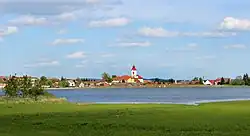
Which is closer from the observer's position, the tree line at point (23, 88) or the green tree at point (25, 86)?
the tree line at point (23, 88)

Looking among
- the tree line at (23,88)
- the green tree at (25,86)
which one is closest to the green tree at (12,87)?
the tree line at (23,88)

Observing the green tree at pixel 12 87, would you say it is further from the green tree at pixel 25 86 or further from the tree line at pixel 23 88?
the green tree at pixel 25 86

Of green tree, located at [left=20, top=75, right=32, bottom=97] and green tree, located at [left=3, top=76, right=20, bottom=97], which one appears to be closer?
green tree, located at [left=3, top=76, right=20, bottom=97]

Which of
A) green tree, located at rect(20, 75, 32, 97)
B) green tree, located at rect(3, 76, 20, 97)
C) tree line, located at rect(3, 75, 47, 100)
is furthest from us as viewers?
green tree, located at rect(20, 75, 32, 97)

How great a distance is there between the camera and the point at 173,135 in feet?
109

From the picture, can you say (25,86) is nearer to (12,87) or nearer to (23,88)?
(23,88)

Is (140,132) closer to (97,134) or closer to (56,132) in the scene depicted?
(97,134)

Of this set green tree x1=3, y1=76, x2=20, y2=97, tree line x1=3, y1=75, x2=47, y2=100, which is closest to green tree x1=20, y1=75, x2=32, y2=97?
tree line x1=3, y1=75, x2=47, y2=100

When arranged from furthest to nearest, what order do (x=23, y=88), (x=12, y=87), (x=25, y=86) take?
1. (x=23, y=88)
2. (x=25, y=86)
3. (x=12, y=87)

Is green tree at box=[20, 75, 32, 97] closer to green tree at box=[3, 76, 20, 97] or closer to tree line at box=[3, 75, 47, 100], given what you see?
tree line at box=[3, 75, 47, 100]

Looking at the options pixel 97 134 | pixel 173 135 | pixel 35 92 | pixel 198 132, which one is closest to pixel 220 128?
pixel 198 132

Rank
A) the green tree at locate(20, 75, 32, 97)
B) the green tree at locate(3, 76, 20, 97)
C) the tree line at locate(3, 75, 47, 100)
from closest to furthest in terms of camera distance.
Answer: the green tree at locate(3, 76, 20, 97), the tree line at locate(3, 75, 47, 100), the green tree at locate(20, 75, 32, 97)

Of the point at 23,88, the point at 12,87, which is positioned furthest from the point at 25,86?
the point at 12,87

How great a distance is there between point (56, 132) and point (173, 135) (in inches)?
303
